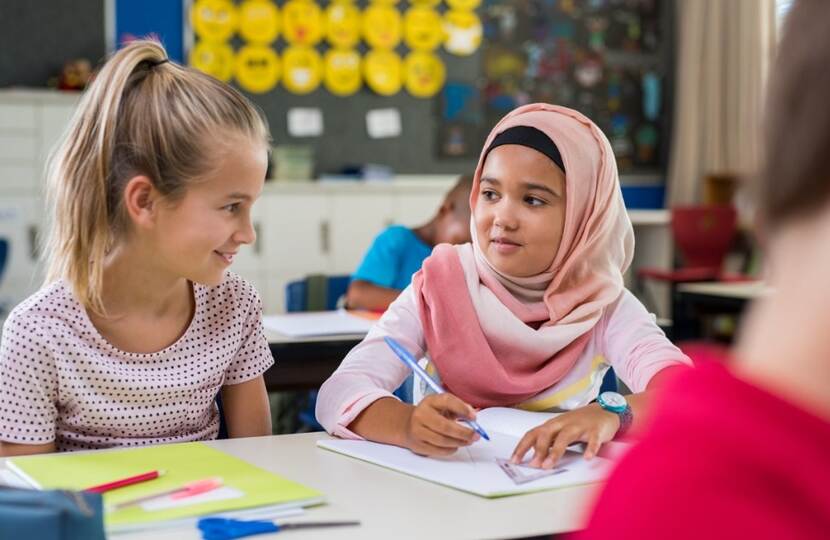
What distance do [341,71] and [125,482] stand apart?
17.3ft

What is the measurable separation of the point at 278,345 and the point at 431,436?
106cm

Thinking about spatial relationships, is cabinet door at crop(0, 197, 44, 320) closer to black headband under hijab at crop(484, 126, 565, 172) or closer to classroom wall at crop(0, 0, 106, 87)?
classroom wall at crop(0, 0, 106, 87)

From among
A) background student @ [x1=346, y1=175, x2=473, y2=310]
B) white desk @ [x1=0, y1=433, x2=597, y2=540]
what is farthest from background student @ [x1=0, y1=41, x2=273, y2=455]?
background student @ [x1=346, y1=175, x2=473, y2=310]

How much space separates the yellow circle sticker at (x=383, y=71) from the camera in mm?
6207

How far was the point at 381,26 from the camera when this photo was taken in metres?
6.23

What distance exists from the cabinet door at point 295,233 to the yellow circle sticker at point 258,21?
3.43 feet

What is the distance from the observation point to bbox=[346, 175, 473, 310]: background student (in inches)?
115

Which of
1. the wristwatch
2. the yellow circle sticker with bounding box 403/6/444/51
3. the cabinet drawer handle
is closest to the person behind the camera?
the wristwatch

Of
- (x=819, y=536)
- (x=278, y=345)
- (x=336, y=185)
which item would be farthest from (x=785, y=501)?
(x=336, y=185)

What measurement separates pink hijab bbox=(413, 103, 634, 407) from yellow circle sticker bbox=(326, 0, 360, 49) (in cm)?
460

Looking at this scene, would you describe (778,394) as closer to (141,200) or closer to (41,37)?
(141,200)

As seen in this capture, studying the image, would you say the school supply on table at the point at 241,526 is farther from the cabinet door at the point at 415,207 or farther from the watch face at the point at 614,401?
the cabinet door at the point at 415,207

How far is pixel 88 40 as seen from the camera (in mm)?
5625

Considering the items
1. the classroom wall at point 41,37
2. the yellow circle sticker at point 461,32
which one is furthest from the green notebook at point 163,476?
the yellow circle sticker at point 461,32
